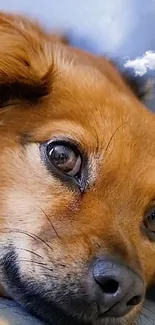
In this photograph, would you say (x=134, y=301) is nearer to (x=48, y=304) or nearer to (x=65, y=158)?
(x=48, y=304)

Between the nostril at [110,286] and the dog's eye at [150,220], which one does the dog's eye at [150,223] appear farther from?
the nostril at [110,286]

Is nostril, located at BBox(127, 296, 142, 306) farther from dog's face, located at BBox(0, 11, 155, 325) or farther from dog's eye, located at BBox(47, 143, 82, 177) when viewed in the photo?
dog's eye, located at BBox(47, 143, 82, 177)

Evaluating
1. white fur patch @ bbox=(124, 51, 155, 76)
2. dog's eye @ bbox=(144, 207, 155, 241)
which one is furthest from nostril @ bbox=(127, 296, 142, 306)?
white fur patch @ bbox=(124, 51, 155, 76)

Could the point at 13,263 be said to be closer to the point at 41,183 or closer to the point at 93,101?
the point at 41,183

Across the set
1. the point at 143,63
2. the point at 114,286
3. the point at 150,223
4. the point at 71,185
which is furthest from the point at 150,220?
the point at 143,63

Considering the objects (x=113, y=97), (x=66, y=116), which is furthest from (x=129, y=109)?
(x=66, y=116)

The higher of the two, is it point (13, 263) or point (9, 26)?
point (9, 26)
